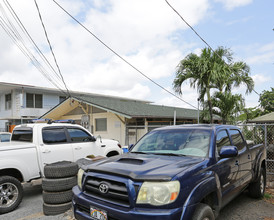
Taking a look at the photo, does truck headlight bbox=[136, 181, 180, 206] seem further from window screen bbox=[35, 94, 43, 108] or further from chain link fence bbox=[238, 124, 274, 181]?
window screen bbox=[35, 94, 43, 108]

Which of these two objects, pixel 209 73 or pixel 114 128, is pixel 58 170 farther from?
pixel 114 128

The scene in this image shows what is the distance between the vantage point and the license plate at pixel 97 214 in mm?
2742

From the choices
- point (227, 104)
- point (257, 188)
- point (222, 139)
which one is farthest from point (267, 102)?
point (222, 139)

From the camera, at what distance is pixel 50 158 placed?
5.88 meters

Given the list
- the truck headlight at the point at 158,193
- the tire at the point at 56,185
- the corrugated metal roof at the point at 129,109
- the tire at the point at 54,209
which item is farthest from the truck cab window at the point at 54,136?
the corrugated metal roof at the point at 129,109

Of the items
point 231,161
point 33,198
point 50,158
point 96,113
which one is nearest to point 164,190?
point 231,161

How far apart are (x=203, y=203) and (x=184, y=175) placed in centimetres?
62

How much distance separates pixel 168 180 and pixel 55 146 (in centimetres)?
437

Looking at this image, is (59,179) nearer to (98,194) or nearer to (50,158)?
(50,158)

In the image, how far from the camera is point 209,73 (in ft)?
32.8

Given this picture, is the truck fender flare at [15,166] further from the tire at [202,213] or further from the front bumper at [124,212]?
the tire at [202,213]

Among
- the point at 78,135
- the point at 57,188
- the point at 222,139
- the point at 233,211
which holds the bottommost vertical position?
the point at 233,211

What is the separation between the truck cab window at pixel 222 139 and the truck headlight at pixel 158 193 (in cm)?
147

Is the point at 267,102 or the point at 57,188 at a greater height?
the point at 267,102
